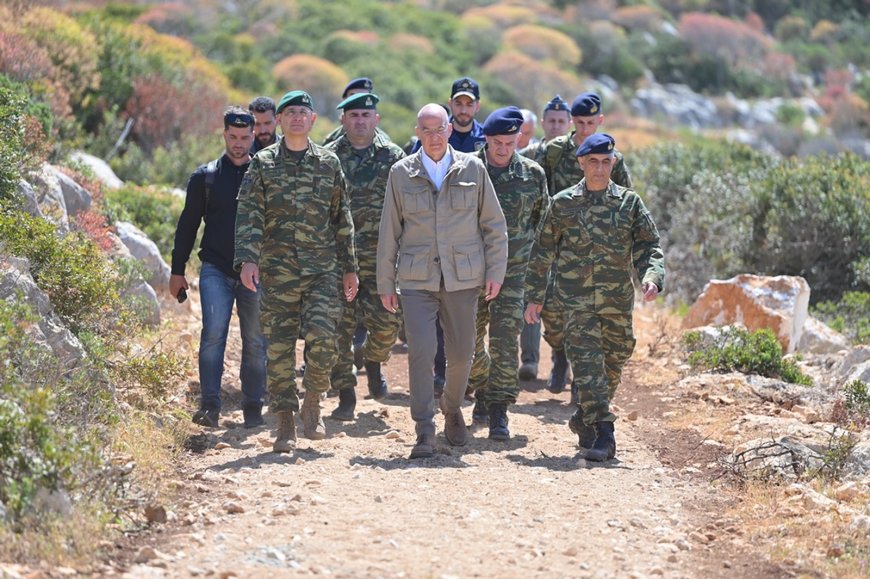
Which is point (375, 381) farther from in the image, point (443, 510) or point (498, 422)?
point (443, 510)

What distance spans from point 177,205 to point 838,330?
7.32 m

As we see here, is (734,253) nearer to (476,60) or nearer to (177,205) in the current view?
(177,205)

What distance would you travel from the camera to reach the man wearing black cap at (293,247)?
8.19m

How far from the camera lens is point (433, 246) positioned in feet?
26.6

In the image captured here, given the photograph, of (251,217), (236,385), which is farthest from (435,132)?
(236,385)

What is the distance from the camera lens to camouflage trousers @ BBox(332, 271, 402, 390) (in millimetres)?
9375

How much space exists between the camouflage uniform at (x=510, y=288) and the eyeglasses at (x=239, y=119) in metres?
1.67

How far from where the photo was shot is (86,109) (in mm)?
18219

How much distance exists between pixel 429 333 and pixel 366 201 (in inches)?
70.3

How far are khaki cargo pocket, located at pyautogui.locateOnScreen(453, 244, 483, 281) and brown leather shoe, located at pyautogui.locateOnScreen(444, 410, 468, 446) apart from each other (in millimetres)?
1016

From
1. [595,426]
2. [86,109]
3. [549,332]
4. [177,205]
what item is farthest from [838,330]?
[86,109]

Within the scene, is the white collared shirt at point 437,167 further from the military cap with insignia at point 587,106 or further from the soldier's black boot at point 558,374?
the soldier's black boot at point 558,374

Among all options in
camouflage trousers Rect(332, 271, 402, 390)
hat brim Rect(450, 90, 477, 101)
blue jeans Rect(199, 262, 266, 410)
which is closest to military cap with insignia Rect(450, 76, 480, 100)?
hat brim Rect(450, 90, 477, 101)

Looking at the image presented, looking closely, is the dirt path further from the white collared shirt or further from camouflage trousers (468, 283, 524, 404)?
the white collared shirt
